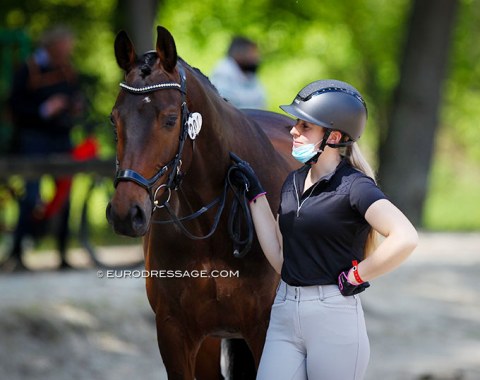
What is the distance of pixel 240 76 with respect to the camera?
891cm

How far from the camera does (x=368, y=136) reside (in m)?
27.9

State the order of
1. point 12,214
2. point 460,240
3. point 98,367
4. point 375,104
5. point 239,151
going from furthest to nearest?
point 375,104
point 12,214
point 460,240
point 98,367
point 239,151

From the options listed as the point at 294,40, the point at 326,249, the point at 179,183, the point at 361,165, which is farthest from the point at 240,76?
the point at 294,40

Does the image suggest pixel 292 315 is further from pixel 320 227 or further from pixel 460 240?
pixel 460 240

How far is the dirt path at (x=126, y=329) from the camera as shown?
837 cm

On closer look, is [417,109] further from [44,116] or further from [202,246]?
[202,246]

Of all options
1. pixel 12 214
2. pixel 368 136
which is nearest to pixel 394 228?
pixel 12 214

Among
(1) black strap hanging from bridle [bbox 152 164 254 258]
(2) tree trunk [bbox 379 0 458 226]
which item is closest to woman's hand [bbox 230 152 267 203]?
(1) black strap hanging from bridle [bbox 152 164 254 258]

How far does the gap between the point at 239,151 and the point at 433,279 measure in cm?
728

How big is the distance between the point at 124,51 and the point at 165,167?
49 centimetres

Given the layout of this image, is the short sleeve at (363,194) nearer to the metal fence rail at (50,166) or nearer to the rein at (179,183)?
the rein at (179,183)

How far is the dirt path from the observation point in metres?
8.37

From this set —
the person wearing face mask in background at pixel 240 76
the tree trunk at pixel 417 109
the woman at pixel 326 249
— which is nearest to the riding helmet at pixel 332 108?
the woman at pixel 326 249

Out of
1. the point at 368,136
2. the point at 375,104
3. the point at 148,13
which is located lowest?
the point at 368,136
